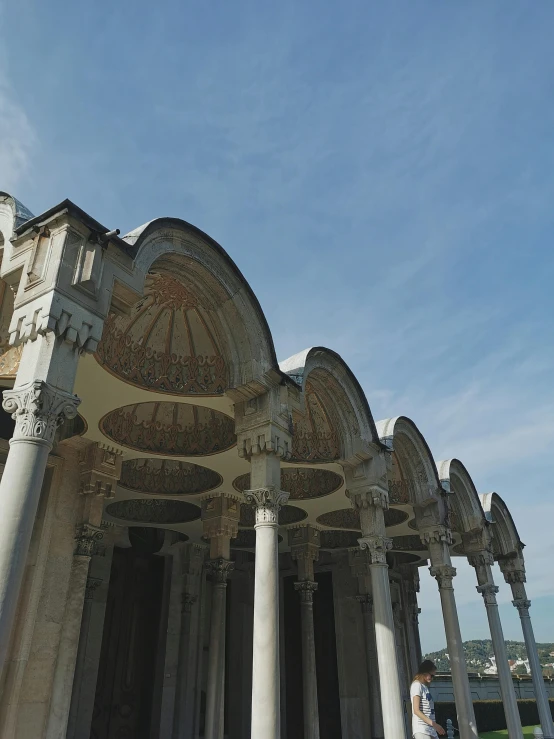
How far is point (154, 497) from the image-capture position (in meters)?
13.4

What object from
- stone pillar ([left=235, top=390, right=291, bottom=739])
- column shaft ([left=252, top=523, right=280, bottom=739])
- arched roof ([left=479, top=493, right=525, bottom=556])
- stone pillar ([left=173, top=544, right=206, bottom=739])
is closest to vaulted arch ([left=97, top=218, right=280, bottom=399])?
stone pillar ([left=235, top=390, right=291, bottom=739])

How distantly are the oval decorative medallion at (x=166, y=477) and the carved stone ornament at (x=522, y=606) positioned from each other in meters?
11.7

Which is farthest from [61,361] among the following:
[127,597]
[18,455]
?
[127,597]

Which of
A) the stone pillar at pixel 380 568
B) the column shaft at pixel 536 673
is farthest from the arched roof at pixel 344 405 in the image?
the column shaft at pixel 536 673

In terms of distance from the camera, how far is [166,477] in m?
13.4

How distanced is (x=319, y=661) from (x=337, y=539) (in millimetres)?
4243

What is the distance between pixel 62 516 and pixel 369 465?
18.8 feet

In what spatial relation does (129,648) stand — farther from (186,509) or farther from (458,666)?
(458,666)

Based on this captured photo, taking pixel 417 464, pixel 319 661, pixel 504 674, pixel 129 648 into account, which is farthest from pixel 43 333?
pixel 319 661

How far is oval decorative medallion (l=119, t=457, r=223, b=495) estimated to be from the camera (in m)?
13.0

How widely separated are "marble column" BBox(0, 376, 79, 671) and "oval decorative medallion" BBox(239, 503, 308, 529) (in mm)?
10856

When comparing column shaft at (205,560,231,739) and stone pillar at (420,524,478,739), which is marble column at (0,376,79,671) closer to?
column shaft at (205,560,231,739)

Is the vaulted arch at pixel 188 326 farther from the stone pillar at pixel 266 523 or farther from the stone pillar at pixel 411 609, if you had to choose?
the stone pillar at pixel 411 609

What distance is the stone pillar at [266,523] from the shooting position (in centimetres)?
646
